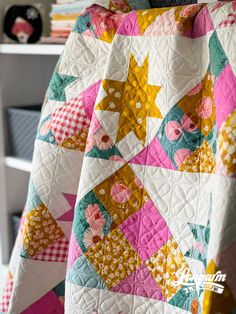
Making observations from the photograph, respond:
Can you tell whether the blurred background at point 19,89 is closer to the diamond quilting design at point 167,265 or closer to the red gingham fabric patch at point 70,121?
the red gingham fabric patch at point 70,121

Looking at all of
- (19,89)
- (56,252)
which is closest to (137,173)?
(56,252)

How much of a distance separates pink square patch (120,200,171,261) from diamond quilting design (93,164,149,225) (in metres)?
0.01

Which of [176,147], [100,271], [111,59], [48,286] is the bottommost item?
[48,286]

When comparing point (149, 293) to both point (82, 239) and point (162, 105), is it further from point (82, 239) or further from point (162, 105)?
point (162, 105)

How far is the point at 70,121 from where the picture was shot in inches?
45.2

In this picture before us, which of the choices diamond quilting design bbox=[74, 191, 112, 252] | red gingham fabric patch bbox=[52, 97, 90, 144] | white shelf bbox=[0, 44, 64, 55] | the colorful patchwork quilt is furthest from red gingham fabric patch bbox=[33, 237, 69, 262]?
white shelf bbox=[0, 44, 64, 55]

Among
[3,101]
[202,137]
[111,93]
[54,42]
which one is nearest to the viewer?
[202,137]

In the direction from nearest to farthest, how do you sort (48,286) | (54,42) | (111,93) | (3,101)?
(111,93), (48,286), (54,42), (3,101)

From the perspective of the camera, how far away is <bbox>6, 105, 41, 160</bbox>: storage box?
1733 mm

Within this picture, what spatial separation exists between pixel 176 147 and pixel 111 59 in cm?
23

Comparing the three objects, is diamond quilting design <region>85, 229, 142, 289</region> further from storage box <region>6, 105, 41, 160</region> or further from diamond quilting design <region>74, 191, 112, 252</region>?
storage box <region>6, 105, 41, 160</region>

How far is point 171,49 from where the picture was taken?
101 cm

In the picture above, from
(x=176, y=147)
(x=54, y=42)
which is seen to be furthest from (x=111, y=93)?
(x=54, y=42)

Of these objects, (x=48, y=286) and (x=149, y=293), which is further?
(x=48, y=286)
